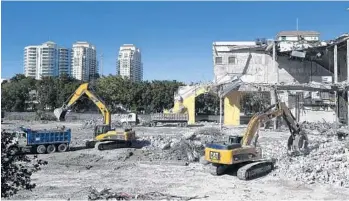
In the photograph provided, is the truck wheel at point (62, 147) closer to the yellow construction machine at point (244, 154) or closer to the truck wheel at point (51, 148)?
the truck wheel at point (51, 148)

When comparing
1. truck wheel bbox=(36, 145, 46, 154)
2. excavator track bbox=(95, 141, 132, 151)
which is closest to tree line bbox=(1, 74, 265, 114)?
excavator track bbox=(95, 141, 132, 151)

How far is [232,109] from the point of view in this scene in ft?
141

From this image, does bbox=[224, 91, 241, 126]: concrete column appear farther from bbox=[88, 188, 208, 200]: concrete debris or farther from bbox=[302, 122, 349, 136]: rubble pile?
bbox=[88, 188, 208, 200]: concrete debris

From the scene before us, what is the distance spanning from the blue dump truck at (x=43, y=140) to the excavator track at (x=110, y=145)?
191 cm

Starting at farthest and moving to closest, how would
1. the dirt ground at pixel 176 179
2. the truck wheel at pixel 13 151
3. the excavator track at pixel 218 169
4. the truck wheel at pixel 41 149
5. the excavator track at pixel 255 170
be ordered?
1. the truck wheel at pixel 41 149
2. the excavator track at pixel 218 169
3. the excavator track at pixel 255 170
4. the dirt ground at pixel 176 179
5. the truck wheel at pixel 13 151

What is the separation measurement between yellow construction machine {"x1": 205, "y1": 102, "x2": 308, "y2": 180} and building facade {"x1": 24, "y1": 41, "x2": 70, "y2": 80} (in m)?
108

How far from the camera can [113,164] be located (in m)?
19.5

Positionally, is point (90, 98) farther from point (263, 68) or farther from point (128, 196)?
point (263, 68)

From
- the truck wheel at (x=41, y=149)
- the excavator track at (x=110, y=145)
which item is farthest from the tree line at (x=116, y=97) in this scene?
the truck wheel at (x=41, y=149)

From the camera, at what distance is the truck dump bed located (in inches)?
870

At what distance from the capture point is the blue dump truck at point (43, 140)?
2200 cm

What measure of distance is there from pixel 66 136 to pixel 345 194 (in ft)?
51.4

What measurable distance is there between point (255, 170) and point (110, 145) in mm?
10277

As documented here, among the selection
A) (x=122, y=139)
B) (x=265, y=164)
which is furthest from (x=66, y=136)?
(x=265, y=164)
